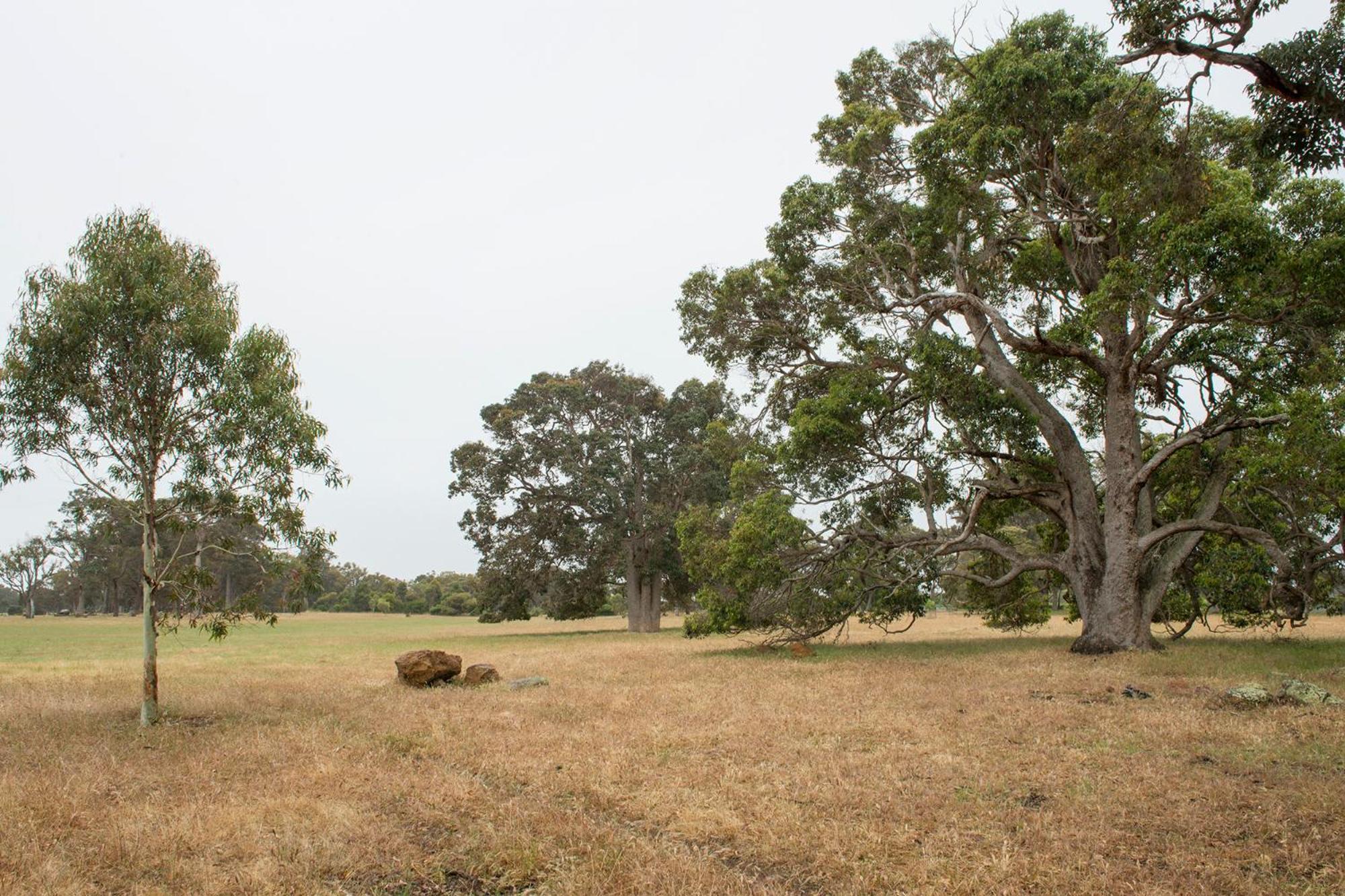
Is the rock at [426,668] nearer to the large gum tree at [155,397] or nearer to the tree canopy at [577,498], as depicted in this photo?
the large gum tree at [155,397]

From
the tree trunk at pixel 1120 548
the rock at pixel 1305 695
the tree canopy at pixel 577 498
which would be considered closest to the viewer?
the rock at pixel 1305 695

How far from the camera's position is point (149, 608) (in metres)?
12.0

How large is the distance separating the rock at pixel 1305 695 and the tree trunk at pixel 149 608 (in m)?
16.3

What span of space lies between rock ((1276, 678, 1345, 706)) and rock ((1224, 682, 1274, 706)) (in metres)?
0.24

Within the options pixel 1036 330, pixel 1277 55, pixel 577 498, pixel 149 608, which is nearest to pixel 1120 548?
pixel 1036 330

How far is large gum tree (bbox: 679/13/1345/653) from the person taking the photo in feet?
47.6

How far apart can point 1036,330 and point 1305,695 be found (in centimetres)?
894

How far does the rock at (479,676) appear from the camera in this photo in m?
16.6

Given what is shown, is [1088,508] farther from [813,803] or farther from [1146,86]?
[813,803]

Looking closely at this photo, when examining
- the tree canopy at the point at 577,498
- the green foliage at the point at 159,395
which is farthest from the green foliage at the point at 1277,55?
the tree canopy at the point at 577,498

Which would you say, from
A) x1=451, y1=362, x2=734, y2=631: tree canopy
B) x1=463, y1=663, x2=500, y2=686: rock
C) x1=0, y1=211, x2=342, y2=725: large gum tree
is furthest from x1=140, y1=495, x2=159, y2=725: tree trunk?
x1=451, y1=362, x2=734, y2=631: tree canopy

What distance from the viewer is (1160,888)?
4863 mm

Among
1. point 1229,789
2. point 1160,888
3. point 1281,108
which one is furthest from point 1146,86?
point 1160,888

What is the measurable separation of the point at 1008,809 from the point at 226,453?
39.1ft
